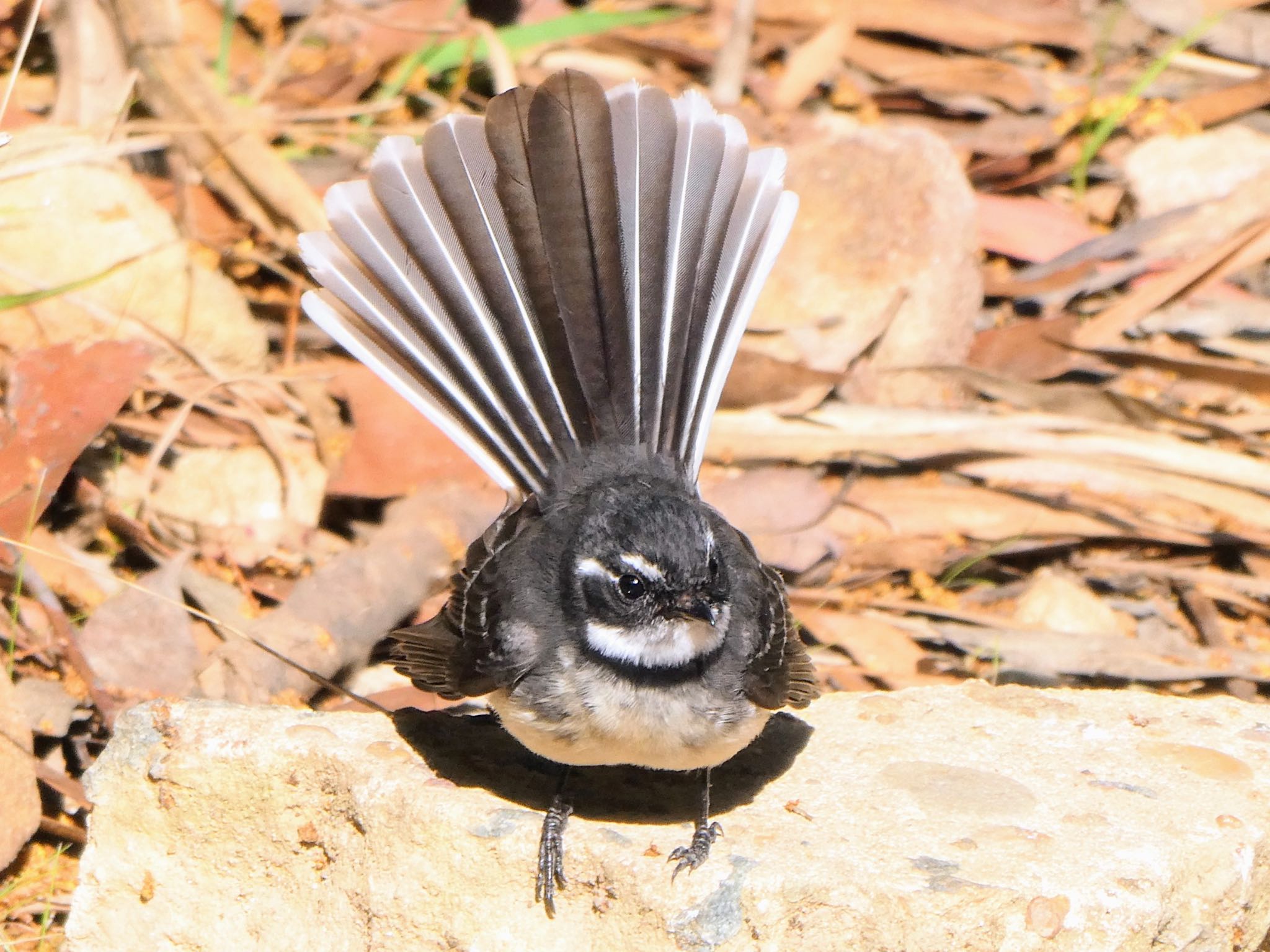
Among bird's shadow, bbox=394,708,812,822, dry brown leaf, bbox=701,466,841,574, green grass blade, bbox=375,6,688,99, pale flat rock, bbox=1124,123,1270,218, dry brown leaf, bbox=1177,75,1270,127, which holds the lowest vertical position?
dry brown leaf, bbox=701,466,841,574

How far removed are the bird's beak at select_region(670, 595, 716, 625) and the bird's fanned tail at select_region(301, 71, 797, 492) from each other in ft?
3.39

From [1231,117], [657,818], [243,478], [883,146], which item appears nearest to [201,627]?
[243,478]

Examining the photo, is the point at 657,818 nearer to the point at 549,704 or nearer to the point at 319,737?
the point at 549,704

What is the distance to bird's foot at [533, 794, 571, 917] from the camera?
4184mm

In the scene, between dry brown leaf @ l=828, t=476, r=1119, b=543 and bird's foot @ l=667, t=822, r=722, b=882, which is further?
dry brown leaf @ l=828, t=476, r=1119, b=543

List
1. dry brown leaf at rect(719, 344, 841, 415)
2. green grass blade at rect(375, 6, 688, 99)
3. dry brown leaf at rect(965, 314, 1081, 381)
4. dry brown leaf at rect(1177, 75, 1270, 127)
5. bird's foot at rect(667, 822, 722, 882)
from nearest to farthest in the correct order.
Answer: bird's foot at rect(667, 822, 722, 882)
dry brown leaf at rect(719, 344, 841, 415)
dry brown leaf at rect(965, 314, 1081, 381)
green grass blade at rect(375, 6, 688, 99)
dry brown leaf at rect(1177, 75, 1270, 127)

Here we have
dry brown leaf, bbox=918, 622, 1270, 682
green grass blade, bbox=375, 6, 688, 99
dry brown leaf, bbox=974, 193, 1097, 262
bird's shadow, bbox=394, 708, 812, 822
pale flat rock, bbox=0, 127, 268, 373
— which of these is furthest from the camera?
green grass blade, bbox=375, 6, 688, 99

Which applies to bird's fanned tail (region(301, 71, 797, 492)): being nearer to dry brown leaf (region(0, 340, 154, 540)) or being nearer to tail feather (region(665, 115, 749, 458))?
tail feather (region(665, 115, 749, 458))

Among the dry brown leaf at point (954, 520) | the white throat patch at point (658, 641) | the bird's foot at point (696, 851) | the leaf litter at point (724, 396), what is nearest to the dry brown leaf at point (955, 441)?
the leaf litter at point (724, 396)

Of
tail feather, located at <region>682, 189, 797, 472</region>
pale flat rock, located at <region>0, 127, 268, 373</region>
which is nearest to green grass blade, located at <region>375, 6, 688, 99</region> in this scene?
pale flat rock, located at <region>0, 127, 268, 373</region>

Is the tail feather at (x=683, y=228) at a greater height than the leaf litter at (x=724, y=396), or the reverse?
the tail feather at (x=683, y=228)

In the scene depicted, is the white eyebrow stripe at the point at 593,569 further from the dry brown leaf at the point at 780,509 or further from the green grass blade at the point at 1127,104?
the green grass blade at the point at 1127,104

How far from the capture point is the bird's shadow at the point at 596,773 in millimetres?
4562

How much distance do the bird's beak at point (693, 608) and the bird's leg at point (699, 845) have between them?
559 millimetres
